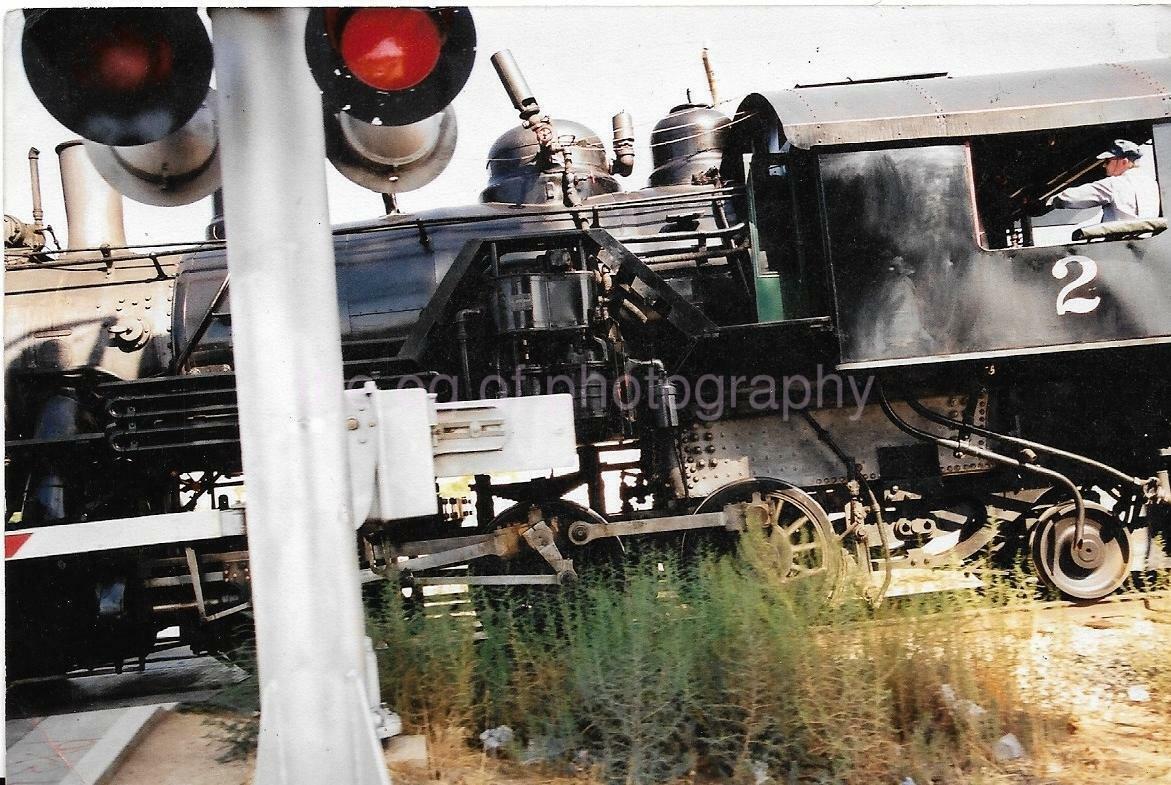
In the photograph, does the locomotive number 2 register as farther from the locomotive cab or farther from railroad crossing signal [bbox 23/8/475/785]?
railroad crossing signal [bbox 23/8/475/785]

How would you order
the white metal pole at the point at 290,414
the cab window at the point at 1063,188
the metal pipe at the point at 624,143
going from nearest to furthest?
the white metal pole at the point at 290,414, the cab window at the point at 1063,188, the metal pipe at the point at 624,143

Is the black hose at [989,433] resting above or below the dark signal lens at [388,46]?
below

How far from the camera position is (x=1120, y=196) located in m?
5.06

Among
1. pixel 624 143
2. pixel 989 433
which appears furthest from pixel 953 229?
pixel 624 143

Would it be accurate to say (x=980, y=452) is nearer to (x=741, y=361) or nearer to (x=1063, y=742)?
(x=741, y=361)

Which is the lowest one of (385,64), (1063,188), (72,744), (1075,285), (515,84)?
(72,744)

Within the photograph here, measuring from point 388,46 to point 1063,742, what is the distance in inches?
113

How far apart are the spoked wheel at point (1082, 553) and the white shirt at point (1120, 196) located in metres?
1.52

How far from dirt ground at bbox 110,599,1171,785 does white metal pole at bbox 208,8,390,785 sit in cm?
68

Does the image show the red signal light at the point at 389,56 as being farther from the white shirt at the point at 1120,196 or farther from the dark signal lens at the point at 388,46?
the white shirt at the point at 1120,196

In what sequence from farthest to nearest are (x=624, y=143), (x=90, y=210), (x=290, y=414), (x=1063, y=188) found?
(x=624, y=143) < (x=90, y=210) < (x=1063, y=188) < (x=290, y=414)

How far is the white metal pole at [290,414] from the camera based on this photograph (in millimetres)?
1949

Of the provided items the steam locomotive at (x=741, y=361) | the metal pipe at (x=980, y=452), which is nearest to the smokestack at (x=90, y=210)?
the steam locomotive at (x=741, y=361)

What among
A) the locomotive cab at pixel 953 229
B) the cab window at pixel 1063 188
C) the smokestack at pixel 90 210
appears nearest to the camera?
the locomotive cab at pixel 953 229
